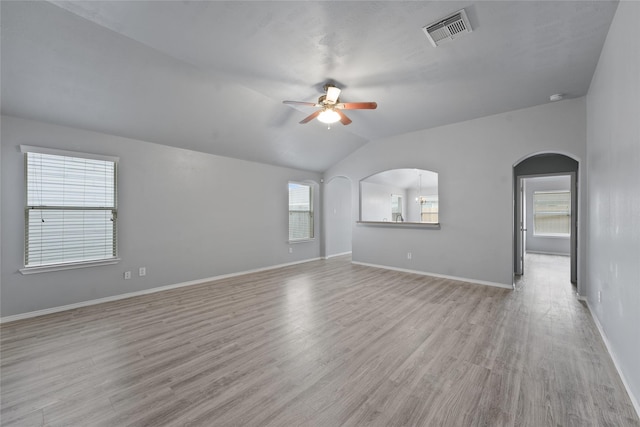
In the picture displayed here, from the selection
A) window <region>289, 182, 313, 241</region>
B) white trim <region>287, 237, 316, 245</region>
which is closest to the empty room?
white trim <region>287, 237, 316, 245</region>

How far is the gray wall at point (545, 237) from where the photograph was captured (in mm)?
7816

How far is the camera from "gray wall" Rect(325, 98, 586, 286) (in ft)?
13.3

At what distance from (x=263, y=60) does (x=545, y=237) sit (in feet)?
31.2

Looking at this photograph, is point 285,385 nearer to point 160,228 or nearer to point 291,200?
point 160,228

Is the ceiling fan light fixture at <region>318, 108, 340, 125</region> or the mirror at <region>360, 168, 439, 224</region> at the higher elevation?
the ceiling fan light fixture at <region>318, 108, 340, 125</region>

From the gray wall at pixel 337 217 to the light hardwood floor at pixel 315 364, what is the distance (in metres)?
3.86

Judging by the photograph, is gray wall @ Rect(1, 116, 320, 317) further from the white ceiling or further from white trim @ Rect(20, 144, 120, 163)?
the white ceiling

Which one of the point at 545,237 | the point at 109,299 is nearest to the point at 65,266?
the point at 109,299

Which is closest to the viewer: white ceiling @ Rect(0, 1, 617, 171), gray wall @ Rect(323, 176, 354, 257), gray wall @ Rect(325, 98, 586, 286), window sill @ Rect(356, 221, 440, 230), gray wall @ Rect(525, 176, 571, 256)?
white ceiling @ Rect(0, 1, 617, 171)

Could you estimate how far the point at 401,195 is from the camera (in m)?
10.9

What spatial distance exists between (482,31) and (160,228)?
505 cm

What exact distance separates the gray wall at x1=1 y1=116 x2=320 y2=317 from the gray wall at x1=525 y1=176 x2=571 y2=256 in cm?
761

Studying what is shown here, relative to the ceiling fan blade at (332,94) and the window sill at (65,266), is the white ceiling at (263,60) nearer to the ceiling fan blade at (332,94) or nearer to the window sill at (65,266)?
the ceiling fan blade at (332,94)

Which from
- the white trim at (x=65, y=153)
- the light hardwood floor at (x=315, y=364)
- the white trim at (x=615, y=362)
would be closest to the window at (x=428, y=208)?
the light hardwood floor at (x=315, y=364)
